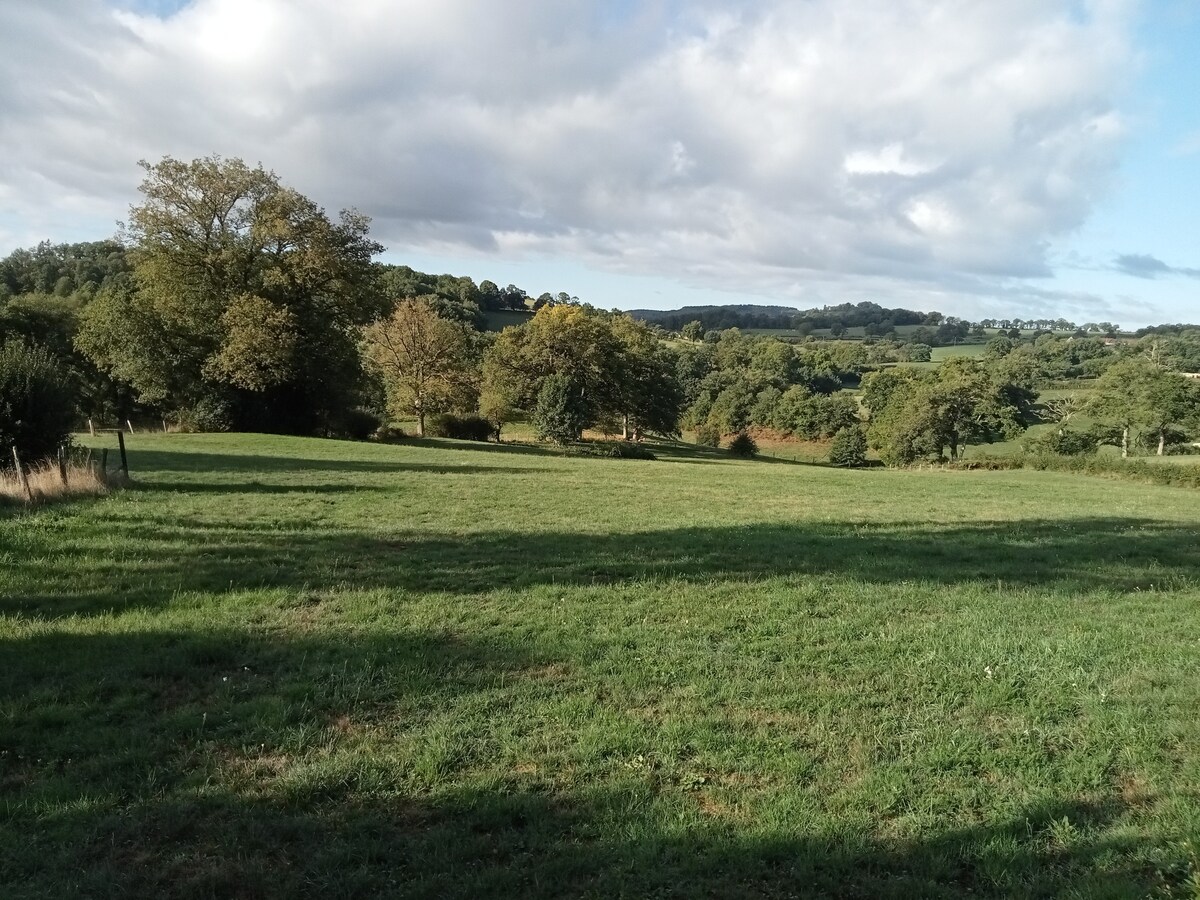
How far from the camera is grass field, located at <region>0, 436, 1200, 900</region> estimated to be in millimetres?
3779

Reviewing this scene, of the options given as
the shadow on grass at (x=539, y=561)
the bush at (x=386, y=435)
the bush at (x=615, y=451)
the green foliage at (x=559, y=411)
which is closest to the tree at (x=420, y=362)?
the bush at (x=386, y=435)

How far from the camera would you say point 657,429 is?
67750 mm

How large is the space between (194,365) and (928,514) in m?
37.6

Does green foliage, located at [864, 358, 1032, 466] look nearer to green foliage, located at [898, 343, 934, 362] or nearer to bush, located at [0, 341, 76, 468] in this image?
green foliage, located at [898, 343, 934, 362]

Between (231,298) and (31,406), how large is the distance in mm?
25995

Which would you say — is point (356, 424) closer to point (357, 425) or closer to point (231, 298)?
point (357, 425)

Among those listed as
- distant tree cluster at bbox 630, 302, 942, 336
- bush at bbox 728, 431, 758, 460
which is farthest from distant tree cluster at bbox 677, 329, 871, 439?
distant tree cluster at bbox 630, 302, 942, 336

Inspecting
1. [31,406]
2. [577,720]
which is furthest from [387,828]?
[31,406]

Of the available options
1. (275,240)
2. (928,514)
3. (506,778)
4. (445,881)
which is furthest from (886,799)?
(275,240)

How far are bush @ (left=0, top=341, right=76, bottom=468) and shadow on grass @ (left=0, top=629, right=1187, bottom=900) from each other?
12.7 meters

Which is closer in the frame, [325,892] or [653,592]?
[325,892]

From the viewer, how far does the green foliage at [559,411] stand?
167 ft

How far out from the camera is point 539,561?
34.5 feet

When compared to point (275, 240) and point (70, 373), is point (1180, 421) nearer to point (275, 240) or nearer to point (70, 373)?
point (275, 240)
